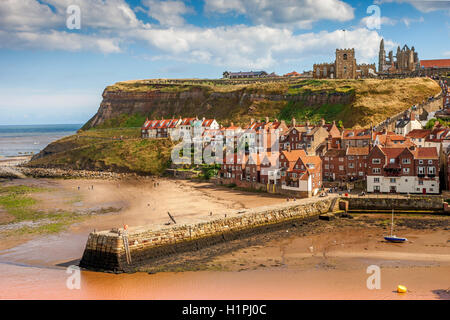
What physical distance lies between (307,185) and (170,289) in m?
29.9

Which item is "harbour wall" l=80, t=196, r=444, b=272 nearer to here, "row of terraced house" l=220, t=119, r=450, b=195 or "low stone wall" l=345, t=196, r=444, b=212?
"low stone wall" l=345, t=196, r=444, b=212

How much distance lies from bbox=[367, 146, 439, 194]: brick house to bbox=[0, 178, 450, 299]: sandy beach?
290 inches

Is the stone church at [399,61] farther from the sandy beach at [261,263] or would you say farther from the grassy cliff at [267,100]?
the sandy beach at [261,263]

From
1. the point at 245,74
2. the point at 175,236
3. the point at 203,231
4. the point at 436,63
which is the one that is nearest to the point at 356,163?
the point at 203,231

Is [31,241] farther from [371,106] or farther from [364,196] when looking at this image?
[371,106]

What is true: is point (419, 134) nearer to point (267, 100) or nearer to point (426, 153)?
point (426, 153)

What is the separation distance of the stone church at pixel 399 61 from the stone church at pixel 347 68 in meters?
7.05

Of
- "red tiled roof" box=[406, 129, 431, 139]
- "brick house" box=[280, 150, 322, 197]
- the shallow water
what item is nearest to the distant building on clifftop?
"red tiled roof" box=[406, 129, 431, 139]

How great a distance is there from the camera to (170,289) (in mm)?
27469

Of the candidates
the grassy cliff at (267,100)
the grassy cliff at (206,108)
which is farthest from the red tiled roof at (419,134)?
the grassy cliff at (267,100)

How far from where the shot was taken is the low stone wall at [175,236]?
3167 cm

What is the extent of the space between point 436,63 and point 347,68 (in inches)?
1018

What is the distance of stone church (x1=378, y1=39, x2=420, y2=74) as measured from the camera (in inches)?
5007

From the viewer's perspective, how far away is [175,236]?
117 ft
